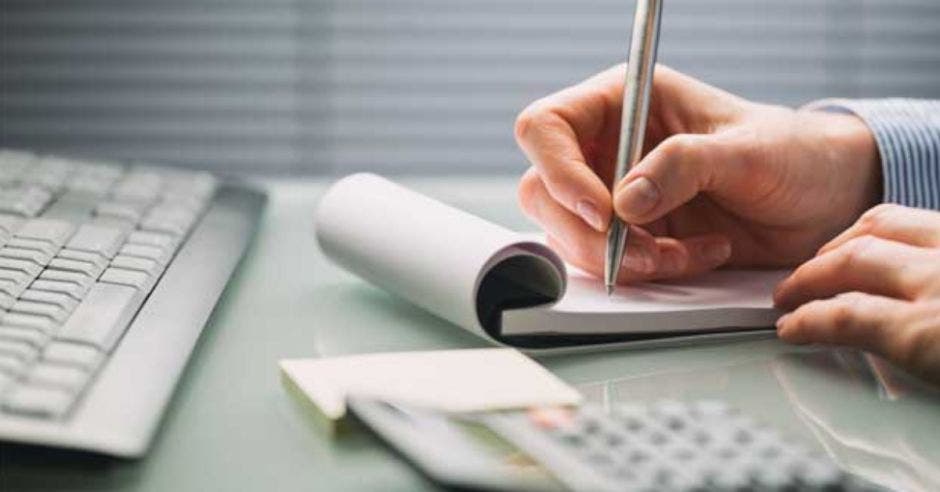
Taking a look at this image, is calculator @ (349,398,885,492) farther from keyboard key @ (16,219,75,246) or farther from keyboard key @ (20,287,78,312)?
keyboard key @ (16,219,75,246)

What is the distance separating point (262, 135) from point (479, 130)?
384mm

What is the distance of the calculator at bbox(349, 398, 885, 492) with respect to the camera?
0.52m

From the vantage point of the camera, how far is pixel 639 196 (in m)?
0.86

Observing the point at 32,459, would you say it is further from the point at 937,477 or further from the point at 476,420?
the point at 937,477

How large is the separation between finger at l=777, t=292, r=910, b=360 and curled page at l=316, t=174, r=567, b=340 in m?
0.12

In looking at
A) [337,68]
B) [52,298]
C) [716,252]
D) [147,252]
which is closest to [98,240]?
[147,252]

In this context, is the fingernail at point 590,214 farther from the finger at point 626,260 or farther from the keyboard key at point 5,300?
the keyboard key at point 5,300

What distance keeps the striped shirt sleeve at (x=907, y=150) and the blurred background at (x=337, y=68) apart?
1.78m

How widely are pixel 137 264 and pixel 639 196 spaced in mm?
268

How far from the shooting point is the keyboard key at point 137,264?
822mm

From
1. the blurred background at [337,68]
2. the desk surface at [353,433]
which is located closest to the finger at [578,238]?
the desk surface at [353,433]

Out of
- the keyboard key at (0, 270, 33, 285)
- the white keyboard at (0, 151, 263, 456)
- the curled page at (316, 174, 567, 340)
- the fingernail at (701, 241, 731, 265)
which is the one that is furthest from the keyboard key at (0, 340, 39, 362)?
the fingernail at (701, 241, 731, 265)

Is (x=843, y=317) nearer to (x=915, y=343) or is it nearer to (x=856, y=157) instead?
(x=915, y=343)

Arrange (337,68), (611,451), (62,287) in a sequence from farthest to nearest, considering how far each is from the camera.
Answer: (337,68) → (62,287) → (611,451)
